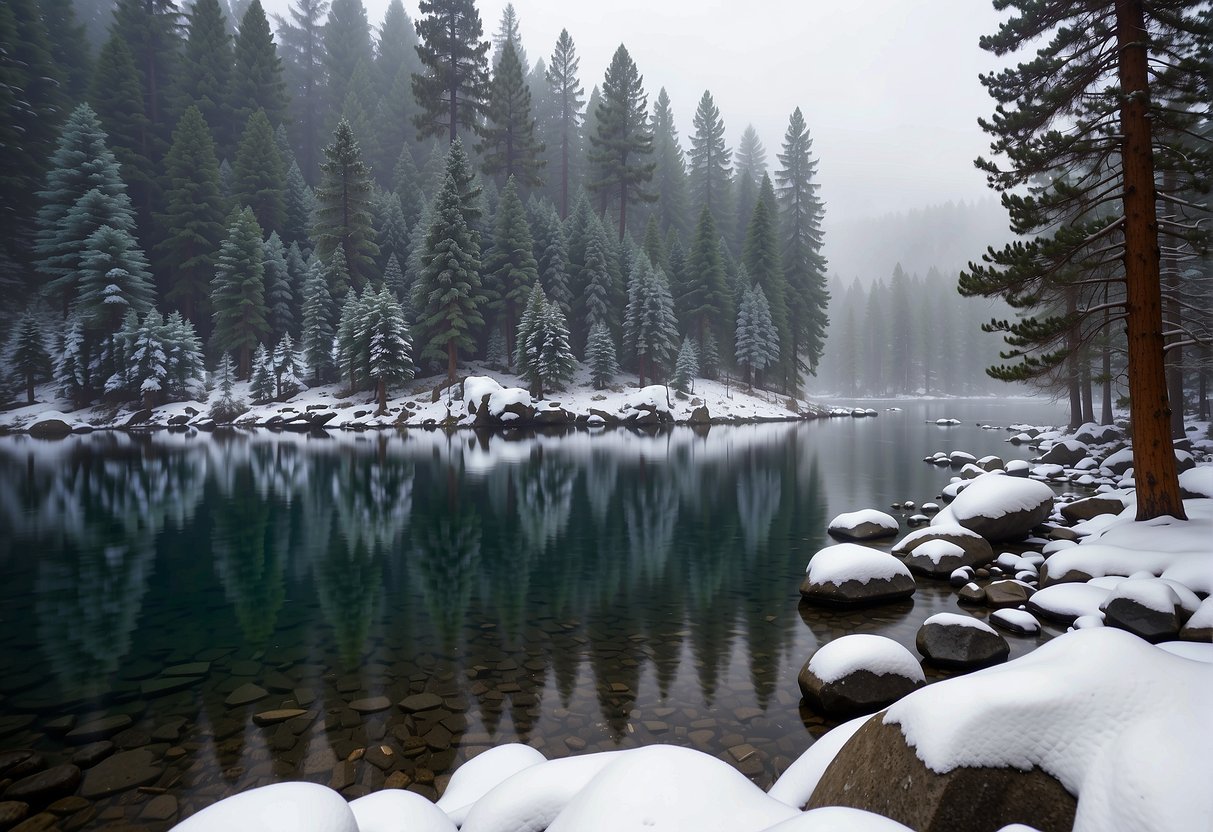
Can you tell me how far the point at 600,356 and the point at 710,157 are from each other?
3893 centimetres

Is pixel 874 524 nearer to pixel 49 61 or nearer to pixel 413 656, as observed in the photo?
pixel 413 656

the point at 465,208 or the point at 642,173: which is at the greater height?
the point at 642,173

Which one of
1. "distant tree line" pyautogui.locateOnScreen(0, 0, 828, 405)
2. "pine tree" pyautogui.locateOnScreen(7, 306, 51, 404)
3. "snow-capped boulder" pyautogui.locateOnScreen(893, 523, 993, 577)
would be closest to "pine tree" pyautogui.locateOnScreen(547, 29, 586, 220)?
"distant tree line" pyautogui.locateOnScreen(0, 0, 828, 405)

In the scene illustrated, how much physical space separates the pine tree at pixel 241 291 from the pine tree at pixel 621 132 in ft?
111

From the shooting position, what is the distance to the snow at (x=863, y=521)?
14766 millimetres

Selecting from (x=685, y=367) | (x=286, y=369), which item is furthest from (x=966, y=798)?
(x=286, y=369)

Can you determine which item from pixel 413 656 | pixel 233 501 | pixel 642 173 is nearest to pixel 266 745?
pixel 413 656

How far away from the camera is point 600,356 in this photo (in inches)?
2100

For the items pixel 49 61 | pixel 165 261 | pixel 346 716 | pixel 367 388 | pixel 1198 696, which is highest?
pixel 49 61

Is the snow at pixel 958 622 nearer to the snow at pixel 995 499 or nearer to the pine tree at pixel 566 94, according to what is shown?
the snow at pixel 995 499

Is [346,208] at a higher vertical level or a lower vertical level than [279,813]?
higher

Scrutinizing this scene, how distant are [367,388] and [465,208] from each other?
16548mm

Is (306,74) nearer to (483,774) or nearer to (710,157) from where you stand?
(710,157)

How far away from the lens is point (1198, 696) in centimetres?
321
